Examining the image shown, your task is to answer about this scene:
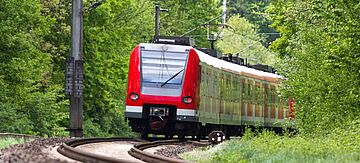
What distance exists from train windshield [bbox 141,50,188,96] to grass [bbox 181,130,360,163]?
5.70 m

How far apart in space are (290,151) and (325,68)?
31.0 feet

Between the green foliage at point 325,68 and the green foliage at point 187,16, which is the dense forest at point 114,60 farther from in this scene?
the green foliage at point 187,16

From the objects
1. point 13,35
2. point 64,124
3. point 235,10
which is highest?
A: point 235,10

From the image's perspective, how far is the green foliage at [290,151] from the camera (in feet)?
64.4

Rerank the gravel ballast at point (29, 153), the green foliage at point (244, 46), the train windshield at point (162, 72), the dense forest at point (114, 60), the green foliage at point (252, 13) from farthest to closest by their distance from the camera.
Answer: the green foliage at point (252, 13) → the green foliage at point (244, 46) → the train windshield at point (162, 72) → the dense forest at point (114, 60) → the gravel ballast at point (29, 153)

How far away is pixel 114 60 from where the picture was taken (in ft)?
188

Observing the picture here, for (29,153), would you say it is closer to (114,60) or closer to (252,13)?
(114,60)

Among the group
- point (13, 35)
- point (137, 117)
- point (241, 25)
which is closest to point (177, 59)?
point (137, 117)

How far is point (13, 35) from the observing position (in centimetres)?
4128

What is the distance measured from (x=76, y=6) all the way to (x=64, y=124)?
62.3 feet

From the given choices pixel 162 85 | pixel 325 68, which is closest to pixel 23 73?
pixel 162 85

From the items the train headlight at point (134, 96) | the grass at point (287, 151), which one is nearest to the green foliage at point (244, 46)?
the train headlight at point (134, 96)

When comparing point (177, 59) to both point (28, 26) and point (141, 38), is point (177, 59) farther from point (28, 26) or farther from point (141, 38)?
point (141, 38)

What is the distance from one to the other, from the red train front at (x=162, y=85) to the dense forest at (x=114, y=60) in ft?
12.3
